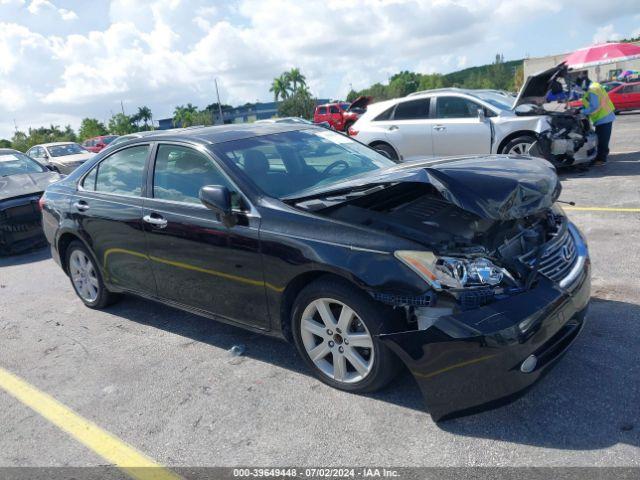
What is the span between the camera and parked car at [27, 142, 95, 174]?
18812 mm

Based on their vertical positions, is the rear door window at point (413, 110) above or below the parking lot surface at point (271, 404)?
above

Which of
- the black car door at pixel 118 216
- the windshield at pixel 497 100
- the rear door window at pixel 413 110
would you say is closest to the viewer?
the black car door at pixel 118 216

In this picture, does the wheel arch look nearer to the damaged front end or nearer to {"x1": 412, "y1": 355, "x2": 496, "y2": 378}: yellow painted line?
the damaged front end

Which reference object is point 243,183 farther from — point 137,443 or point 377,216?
point 137,443

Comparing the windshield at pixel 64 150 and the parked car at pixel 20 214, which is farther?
the windshield at pixel 64 150

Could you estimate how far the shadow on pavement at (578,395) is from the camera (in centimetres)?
269

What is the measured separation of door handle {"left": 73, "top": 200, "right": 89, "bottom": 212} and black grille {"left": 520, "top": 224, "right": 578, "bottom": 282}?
12.4 feet

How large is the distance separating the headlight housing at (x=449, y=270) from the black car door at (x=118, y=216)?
93.8 inches

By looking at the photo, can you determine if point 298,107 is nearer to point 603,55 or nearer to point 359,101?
point 359,101

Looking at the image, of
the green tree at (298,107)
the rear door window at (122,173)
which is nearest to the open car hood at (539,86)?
the rear door window at (122,173)

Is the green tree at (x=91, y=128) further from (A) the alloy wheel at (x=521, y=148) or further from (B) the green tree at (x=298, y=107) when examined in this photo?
(A) the alloy wheel at (x=521, y=148)

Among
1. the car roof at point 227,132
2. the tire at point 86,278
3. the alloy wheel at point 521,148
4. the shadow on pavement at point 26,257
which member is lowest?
the shadow on pavement at point 26,257

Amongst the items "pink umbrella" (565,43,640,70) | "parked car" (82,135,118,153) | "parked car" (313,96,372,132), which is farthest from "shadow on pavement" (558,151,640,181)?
"parked car" (82,135,118,153)

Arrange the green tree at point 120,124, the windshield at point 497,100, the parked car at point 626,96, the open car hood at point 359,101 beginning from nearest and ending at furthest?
the windshield at point 497,100 < the open car hood at point 359,101 < the parked car at point 626,96 < the green tree at point 120,124
